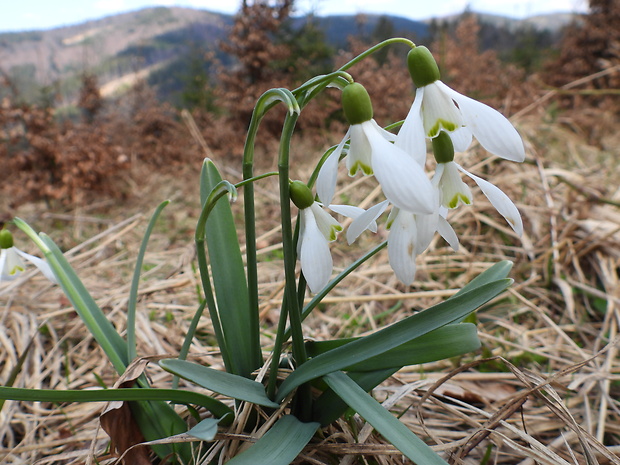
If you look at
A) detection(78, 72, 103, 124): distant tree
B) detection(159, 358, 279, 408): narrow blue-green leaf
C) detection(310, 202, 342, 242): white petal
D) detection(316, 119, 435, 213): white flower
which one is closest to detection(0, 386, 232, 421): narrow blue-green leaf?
detection(159, 358, 279, 408): narrow blue-green leaf

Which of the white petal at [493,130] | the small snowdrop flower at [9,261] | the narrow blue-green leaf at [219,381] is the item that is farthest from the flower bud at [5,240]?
the white petal at [493,130]

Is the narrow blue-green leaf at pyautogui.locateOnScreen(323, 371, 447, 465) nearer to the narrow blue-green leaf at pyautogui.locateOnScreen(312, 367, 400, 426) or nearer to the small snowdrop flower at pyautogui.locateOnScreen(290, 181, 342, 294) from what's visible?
the narrow blue-green leaf at pyautogui.locateOnScreen(312, 367, 400, 426)

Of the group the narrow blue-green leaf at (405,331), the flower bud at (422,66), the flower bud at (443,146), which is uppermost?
the flower bud at (422,66)

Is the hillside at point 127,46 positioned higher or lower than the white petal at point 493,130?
higher

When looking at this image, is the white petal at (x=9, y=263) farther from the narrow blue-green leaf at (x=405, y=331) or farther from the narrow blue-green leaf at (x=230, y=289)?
the narrow blue-green leaf at (x=405, y=331)

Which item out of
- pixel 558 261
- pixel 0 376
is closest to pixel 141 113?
pixel 0 376

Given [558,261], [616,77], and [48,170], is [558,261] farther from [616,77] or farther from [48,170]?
[616,77]
